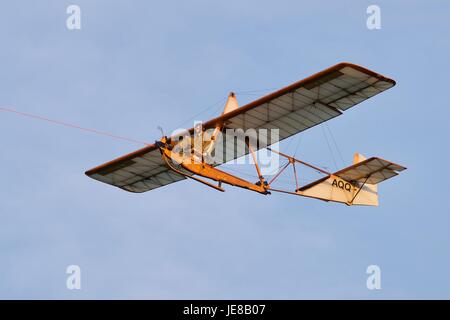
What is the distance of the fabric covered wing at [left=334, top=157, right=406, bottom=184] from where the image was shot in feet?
126

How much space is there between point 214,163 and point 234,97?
250cm

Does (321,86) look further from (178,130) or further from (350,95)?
(178,130)

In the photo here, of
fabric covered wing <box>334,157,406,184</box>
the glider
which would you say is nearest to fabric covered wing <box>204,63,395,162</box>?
the glider

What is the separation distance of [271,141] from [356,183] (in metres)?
5.99

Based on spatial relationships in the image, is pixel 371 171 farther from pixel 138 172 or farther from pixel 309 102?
pixel 138 172

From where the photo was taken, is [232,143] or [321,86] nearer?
[321,86]

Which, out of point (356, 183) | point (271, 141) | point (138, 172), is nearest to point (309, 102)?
point (271, 141)

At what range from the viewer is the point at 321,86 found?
33250 millimetres

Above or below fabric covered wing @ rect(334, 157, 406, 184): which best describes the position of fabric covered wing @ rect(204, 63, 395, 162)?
above

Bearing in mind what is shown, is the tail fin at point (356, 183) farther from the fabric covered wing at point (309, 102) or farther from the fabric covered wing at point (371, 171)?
the fabric covered wing at point (309, 102)

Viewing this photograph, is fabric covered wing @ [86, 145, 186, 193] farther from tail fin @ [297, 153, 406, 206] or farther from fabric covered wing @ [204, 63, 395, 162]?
tail fin @ [297, 153, 406, 206]

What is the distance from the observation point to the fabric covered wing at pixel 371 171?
38.5m

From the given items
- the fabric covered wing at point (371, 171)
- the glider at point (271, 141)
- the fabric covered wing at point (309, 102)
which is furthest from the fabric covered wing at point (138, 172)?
the fabric covered wing at point (371, 171)
